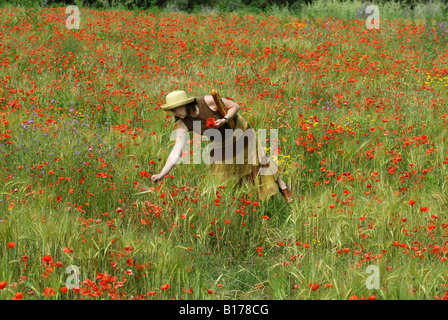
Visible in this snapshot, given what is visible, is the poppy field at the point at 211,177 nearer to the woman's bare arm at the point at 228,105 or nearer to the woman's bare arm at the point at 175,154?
the woman's bare arm at the point at 175,154

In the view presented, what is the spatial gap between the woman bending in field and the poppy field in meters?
0.18

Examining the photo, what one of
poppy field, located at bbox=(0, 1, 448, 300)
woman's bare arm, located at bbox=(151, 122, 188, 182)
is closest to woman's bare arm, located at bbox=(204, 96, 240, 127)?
woman's bare arm, located at bbox=(151, 122, 188, 182)

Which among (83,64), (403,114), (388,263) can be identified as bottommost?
(388,263)

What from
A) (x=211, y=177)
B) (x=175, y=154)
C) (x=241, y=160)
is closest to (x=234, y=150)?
(x=241, y=160)

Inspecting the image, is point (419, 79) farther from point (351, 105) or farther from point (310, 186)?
point (310, 186)

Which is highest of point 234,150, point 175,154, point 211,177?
point 175,154

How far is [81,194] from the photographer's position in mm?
4359

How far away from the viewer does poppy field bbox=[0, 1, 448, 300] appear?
322 cm

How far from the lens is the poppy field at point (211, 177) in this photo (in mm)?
3217

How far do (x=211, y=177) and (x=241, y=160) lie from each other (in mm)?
422

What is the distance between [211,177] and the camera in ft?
14.9

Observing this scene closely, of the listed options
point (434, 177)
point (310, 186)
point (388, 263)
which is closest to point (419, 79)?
point (434, 177)

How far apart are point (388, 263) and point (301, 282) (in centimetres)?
79

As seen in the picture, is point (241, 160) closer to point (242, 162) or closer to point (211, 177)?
point (242, 162)
